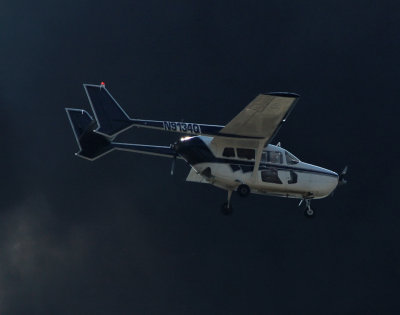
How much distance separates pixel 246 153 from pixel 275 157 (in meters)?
2.33

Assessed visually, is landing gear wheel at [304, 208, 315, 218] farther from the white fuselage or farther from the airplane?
the white fuselage

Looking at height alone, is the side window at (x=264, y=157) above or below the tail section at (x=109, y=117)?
below

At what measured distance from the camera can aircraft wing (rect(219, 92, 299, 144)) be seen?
57719 mm

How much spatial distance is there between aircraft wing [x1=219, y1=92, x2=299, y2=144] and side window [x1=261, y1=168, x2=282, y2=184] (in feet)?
7.27

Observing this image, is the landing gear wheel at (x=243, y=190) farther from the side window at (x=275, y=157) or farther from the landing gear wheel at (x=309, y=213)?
the landing gear wheel at (x=309, y=213)

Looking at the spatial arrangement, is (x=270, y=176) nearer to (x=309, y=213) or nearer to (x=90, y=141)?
(x=309, y=213)

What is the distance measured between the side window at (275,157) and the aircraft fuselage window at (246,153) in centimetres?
136

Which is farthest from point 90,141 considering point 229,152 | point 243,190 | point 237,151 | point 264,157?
point 264,157

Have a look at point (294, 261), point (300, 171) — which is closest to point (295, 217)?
point (294, 261)

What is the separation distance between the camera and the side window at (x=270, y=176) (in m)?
62.7

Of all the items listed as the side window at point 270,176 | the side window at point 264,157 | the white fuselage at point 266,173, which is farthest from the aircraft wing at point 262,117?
the side window at point 270,176

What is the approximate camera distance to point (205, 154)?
62.1m

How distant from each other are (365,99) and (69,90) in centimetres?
3264

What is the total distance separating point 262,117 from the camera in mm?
59781
